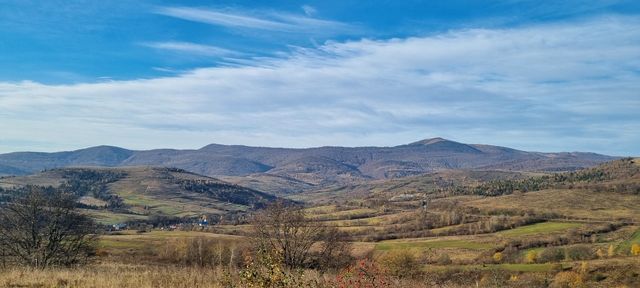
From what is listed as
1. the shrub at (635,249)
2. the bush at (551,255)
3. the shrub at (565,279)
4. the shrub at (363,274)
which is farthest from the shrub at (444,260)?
the shrub at (363,274)

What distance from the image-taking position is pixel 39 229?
39.5m

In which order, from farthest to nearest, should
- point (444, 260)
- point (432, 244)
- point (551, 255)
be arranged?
point (432, 244)
point (444, 260)
point (551, 255)

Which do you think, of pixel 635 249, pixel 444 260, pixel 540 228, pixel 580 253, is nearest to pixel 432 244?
pixel 444 260

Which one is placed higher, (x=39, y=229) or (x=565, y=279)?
(x=39, y=229)

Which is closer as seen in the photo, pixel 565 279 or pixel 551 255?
pixel 565 279

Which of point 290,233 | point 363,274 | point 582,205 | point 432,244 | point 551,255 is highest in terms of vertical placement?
point 363,274

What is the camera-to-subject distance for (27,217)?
38.5 meters

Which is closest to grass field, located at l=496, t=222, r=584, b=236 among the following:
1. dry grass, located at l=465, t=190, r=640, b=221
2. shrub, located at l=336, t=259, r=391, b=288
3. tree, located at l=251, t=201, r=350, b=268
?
dry grass, located at l=465, t=190, r=640, b=221

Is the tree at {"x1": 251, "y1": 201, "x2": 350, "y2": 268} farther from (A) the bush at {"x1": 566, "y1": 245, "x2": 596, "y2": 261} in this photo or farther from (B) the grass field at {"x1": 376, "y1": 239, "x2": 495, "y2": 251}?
(A) the bush at {"x1": 566, "y1": 245, "x2": 596, "y2": 261}

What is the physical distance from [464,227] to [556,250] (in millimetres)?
46434

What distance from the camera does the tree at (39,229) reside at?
38.1 meters

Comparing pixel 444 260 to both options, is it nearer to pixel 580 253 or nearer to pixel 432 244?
pixel 432 244

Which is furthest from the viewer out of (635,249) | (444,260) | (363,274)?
(635,249)

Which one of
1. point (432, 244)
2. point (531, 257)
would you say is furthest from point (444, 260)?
point (432, 244)
